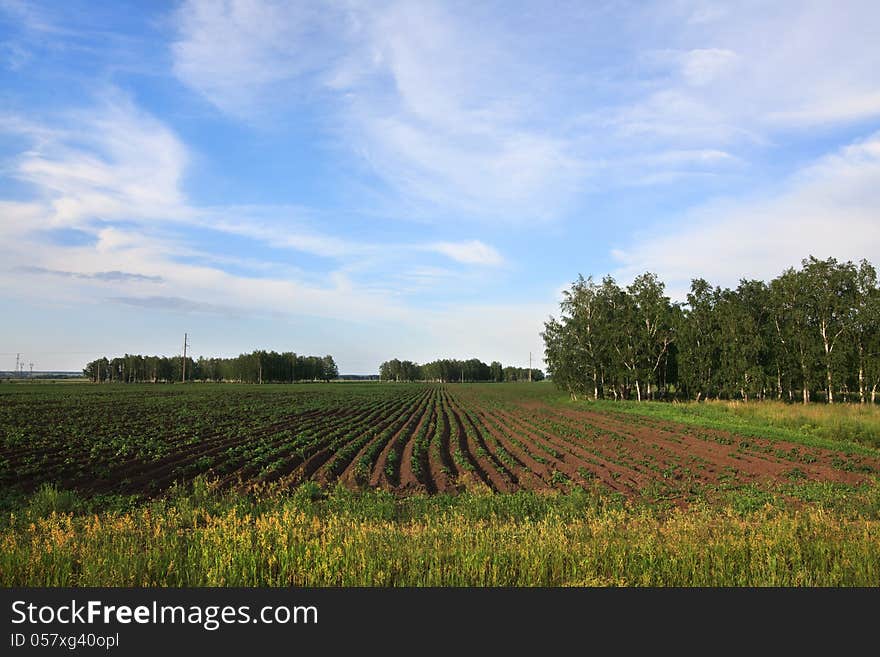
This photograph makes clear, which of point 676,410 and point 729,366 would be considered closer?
point 676,410

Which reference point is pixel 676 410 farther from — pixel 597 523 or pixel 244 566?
pixel 244 566

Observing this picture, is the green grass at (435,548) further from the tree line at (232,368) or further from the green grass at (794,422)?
the tree line at (232,368)

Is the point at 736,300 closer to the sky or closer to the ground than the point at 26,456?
closer to the sky

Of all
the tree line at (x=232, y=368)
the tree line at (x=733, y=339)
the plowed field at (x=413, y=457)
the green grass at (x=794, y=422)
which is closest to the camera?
the plowed field at (x=413, y=457)

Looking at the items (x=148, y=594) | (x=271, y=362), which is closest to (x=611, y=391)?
(x=148, y=594)

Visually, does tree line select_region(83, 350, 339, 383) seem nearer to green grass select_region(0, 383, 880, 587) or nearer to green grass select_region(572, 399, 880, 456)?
green grass select_region(572, 399, 880, 456)

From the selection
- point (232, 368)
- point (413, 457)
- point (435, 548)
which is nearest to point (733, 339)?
point (413, 457)

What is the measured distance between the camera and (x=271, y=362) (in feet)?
591

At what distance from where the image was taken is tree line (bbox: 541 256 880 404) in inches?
1838

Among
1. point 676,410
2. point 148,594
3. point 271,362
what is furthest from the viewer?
point 271,362

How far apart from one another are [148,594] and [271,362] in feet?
604

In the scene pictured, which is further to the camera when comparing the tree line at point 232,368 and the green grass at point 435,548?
the tree line at point 232,368

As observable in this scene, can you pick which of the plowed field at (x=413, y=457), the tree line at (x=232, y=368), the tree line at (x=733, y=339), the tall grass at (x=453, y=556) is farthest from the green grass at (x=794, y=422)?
the tree line at (x=232, y=368)

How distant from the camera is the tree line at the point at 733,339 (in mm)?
46688
